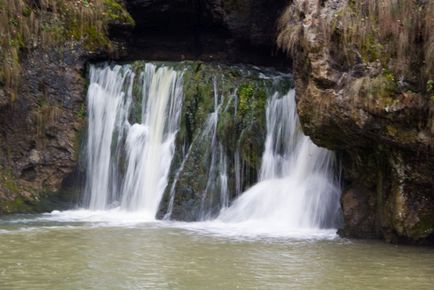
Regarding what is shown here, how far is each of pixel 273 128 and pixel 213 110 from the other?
1376 mm

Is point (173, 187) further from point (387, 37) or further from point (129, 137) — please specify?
point (387, 37)

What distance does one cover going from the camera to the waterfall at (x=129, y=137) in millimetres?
Result: 14469

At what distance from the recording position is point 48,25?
1573cm

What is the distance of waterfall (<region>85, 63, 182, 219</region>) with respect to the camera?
14.5m

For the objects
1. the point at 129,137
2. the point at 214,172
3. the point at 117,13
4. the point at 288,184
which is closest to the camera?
the point at 288,184

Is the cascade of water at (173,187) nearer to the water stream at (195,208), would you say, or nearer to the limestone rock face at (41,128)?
the water stream at (195,208)

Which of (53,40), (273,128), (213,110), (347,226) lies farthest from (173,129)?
(347,226)

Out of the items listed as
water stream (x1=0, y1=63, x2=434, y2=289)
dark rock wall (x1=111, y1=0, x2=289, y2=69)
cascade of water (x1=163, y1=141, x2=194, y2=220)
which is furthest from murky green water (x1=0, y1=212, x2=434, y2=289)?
dark rock wall (x1=111, y1=0, x2=289, y2=69)

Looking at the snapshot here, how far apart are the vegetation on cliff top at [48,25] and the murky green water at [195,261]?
441 centimetres

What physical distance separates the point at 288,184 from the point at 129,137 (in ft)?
13.0

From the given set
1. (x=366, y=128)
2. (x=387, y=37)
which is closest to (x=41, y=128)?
(x=366, y=128)

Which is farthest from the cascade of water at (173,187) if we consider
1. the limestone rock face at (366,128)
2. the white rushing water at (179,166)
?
the limestone rock face at (366,128)

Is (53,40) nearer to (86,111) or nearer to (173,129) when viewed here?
(86,111)

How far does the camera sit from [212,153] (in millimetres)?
14047
